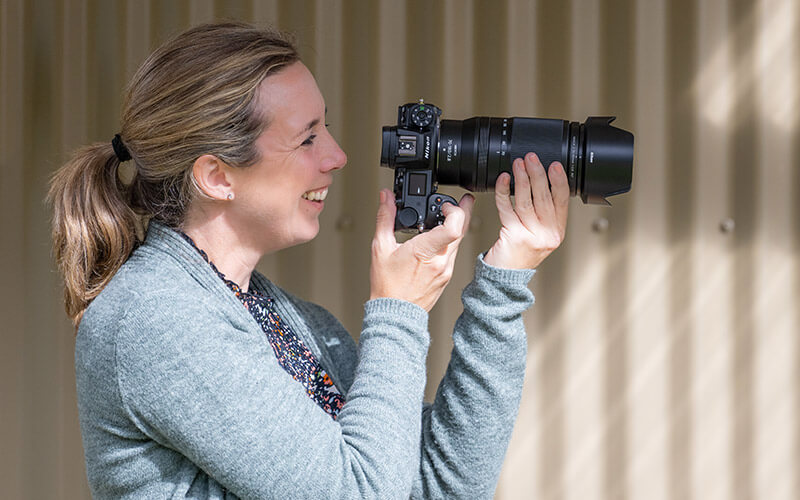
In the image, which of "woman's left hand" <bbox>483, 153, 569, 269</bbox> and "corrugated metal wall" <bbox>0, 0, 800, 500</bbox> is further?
"corrugated metal wall" <bbox>0, 0, 800, 500</bbox>

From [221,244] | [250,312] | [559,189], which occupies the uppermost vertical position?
[559,189]

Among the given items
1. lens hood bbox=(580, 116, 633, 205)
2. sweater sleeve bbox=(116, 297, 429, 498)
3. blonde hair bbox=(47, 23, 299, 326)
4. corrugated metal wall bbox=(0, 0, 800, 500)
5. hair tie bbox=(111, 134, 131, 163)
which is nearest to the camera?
sweater sleeve bbox=(116, 297, 429, 498)

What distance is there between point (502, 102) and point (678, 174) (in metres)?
0.54

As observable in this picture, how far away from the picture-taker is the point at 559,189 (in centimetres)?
142

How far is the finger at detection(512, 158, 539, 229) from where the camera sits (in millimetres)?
1407

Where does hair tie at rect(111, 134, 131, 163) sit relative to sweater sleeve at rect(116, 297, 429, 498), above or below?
above

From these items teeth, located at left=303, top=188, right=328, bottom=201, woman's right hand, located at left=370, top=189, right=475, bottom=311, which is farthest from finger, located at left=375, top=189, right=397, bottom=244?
teeth, located at left=303, top=188, right=328, bottom=201

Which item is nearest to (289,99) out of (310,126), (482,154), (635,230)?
(310,126)

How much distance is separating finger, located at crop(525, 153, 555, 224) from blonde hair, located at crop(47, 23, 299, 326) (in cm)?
46

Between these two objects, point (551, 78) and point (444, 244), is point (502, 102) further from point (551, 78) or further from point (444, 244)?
point (444, 244)

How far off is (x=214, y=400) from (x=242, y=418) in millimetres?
43

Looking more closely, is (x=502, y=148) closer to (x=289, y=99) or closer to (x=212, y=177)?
(x=289, y=99)

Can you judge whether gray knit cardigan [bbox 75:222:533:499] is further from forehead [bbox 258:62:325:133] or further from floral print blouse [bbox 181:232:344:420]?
forehead [bbox 258:62:325:133]

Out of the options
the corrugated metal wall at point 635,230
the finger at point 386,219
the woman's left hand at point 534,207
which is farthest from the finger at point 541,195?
the corrugated metal wall at point 635,230
